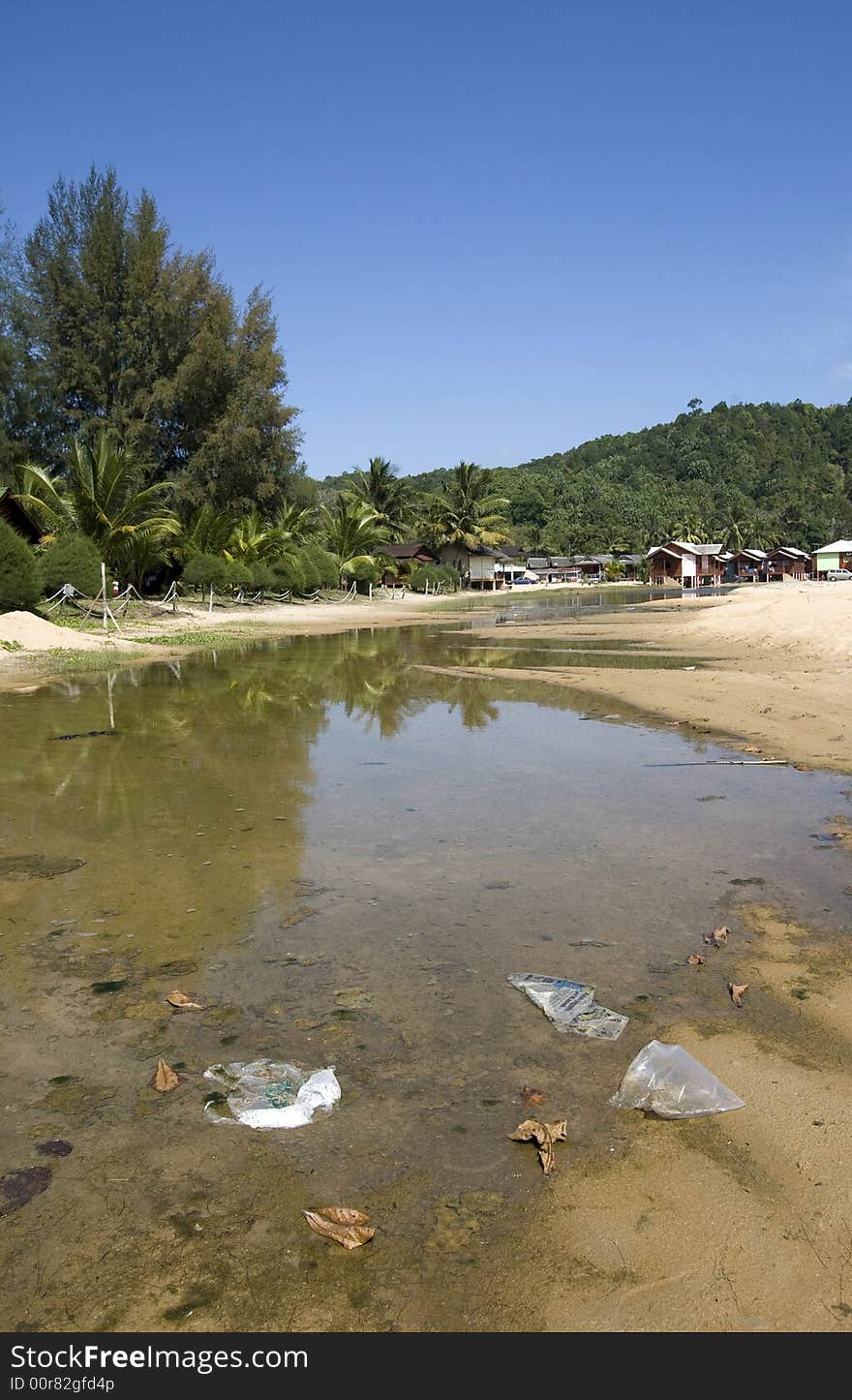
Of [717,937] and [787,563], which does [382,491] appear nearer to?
[787,563]

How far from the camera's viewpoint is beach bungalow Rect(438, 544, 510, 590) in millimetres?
80125

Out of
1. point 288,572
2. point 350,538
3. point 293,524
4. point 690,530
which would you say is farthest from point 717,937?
point 690,530

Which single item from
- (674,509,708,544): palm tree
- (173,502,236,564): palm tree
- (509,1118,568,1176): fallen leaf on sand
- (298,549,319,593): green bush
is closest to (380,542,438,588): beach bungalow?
(298,549,319,593): green bush

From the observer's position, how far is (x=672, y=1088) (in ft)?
11.5

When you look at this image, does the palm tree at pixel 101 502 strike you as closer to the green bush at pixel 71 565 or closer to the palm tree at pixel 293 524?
the green bush at pixel 71 565

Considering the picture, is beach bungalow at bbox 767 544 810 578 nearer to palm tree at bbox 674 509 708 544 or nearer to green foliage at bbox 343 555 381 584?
palm tree at bbox 674 509 708 544

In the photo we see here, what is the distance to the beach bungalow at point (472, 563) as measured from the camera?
263 ft

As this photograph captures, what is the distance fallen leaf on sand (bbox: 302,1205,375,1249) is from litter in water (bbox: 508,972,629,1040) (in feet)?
4.80

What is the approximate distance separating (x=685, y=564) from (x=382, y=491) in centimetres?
4874

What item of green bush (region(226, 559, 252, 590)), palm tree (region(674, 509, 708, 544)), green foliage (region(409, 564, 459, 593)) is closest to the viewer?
green bush (region(226, 559, 252, 590))

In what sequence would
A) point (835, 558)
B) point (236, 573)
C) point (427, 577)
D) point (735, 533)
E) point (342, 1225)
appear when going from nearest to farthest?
point (342, 1225), point (236, 573), point (427, 577), point (835, 558), point (735, 533)

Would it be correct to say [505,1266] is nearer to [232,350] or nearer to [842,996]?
[842,996]

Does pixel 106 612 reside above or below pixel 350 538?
below

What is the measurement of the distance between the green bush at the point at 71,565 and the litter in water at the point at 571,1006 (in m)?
27.5
